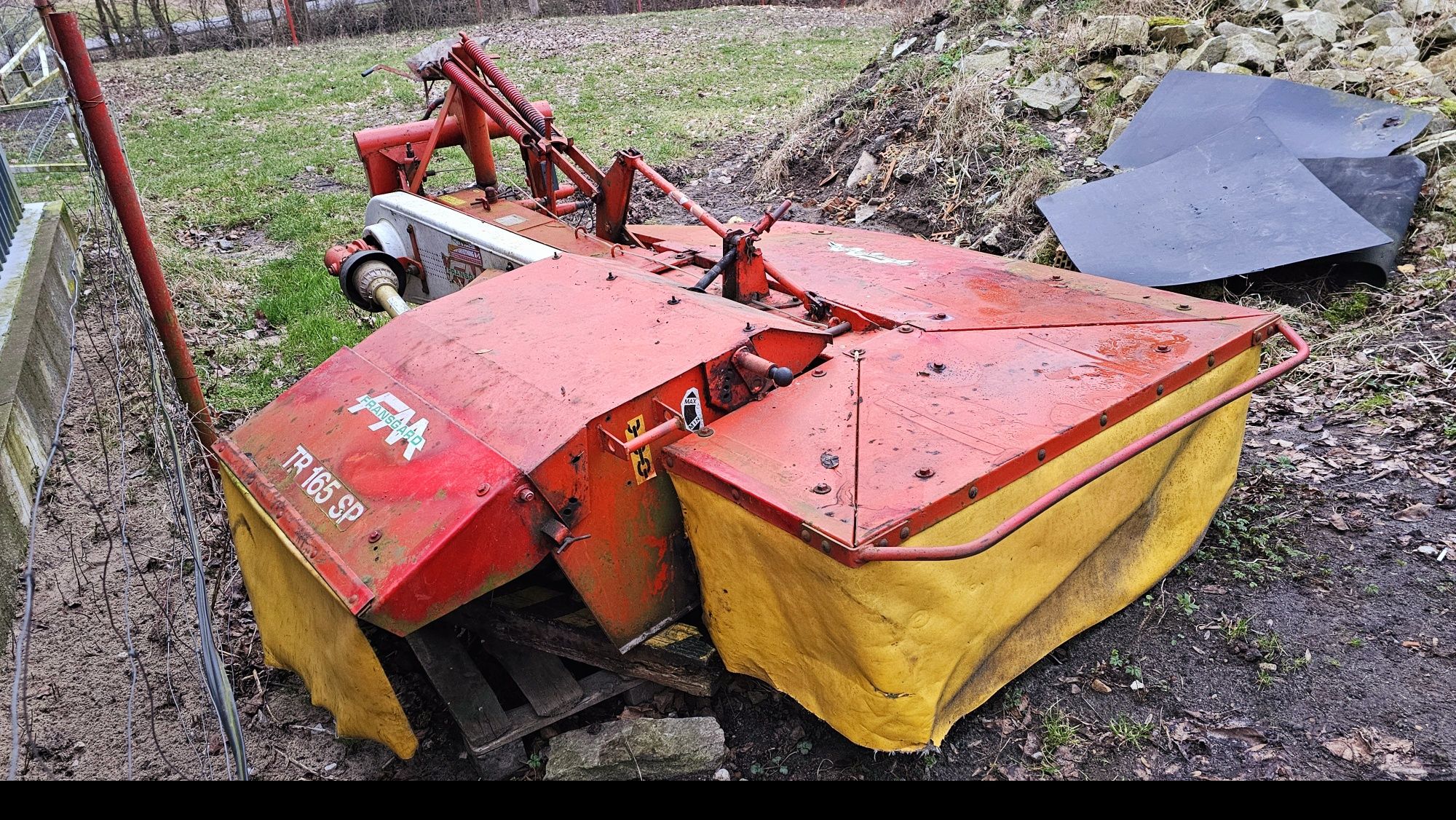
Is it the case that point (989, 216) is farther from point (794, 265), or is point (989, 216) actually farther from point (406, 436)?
point (406, 436)

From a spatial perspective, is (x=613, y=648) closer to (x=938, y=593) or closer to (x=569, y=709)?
(x=569, y=709)

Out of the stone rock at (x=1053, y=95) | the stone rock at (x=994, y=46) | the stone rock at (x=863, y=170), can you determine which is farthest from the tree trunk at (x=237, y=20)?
the stone rock at (x=1053, y=95)

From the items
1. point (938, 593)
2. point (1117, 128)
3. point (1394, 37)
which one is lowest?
point (938, 593)

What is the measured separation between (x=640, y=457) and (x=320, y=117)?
34.3 feet

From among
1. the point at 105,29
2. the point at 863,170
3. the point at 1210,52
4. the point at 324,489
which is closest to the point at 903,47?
the point at 863,170

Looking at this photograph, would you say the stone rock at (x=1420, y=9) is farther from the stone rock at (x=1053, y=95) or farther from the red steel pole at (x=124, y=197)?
the red steel pole at (x=124, y=197)

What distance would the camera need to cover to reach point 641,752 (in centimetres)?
271

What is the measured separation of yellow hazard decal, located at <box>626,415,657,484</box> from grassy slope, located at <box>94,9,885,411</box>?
10.7 feet

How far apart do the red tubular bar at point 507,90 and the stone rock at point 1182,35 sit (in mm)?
4437

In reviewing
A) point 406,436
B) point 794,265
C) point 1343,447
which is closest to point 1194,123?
point 1343,447

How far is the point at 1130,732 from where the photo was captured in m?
2.73

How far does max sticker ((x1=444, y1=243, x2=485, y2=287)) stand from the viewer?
4164mm

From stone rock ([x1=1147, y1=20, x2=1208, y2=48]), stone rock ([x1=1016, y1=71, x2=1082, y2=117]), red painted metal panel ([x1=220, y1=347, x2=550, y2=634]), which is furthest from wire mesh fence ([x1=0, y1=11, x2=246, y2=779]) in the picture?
stone rock ([x1=1147, y1=20, x2=1208, y2=48])

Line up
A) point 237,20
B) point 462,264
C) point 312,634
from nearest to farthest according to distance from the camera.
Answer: point 312,634
point 462,264
point 237,20
